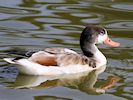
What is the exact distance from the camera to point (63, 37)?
12.0m

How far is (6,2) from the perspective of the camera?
46.6 ft

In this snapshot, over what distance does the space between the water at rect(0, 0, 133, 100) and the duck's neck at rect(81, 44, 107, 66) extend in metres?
0.15

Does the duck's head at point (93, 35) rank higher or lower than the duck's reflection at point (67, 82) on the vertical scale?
higher

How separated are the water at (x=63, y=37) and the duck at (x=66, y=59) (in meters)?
0.12

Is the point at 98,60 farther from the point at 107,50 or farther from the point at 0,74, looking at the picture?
the point at 0,74

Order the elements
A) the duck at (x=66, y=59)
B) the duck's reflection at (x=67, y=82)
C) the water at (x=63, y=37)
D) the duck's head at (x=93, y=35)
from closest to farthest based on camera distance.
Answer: the water at (x=63, y=37) < the duck's reflection at (x=67, y=82) < the duck at (x=66, y=59) < the duck's head at (x=93, y=35)

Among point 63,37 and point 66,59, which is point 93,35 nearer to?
point 66,59

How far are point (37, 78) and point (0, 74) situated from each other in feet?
1.73

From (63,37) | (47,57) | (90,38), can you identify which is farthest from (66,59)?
(63,37)

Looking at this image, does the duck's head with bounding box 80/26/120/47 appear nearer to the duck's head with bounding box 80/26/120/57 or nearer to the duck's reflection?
the duck's head with bounding box 80/26/120/57

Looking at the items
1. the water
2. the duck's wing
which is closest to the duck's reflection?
the water

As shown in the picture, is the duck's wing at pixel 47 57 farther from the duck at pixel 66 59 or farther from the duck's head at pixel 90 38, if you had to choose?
the duck's head at pixel 90 38

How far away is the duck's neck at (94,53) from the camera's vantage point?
10570 millimetres

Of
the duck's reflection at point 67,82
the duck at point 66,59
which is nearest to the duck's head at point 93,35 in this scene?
the duck at point 66,59
